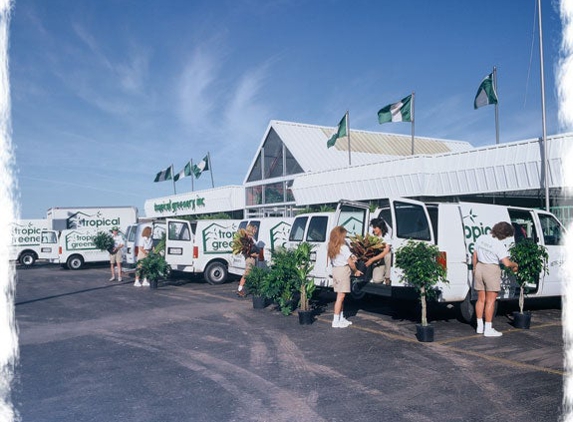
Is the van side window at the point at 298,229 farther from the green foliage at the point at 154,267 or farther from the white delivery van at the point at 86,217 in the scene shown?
the white delivery van at the point at 86,217

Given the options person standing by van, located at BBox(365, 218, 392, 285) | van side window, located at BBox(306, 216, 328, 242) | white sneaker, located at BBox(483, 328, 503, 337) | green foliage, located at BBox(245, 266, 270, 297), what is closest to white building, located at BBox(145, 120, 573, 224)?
person standing by van, located at BBox(365, 218, 392, 285)

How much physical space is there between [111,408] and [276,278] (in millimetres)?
5251

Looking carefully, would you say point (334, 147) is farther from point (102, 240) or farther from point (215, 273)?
point (215, 273)

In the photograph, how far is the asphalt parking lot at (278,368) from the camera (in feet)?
15.3

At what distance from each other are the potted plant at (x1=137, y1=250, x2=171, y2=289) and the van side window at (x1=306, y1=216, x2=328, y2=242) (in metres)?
5.69

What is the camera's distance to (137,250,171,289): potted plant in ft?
48.3

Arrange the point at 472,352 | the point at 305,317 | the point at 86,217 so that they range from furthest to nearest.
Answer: the point at 86,217, the point at 305,317, the point at 472,352

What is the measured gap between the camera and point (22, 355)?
22.9 ft

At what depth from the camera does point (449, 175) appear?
59.1ft

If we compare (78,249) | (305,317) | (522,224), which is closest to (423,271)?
(305,317)

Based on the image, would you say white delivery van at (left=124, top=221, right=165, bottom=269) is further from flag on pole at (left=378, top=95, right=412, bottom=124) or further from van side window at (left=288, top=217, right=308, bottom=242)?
flag on pole at (left=378, top=95, right=412, bottom=124)

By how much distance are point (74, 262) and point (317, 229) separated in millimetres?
17557

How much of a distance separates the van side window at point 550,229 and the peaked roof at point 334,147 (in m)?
15.4

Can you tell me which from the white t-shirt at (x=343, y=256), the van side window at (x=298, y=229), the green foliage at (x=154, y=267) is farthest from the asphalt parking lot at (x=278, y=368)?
the green foliage at (x=154, y=267)
